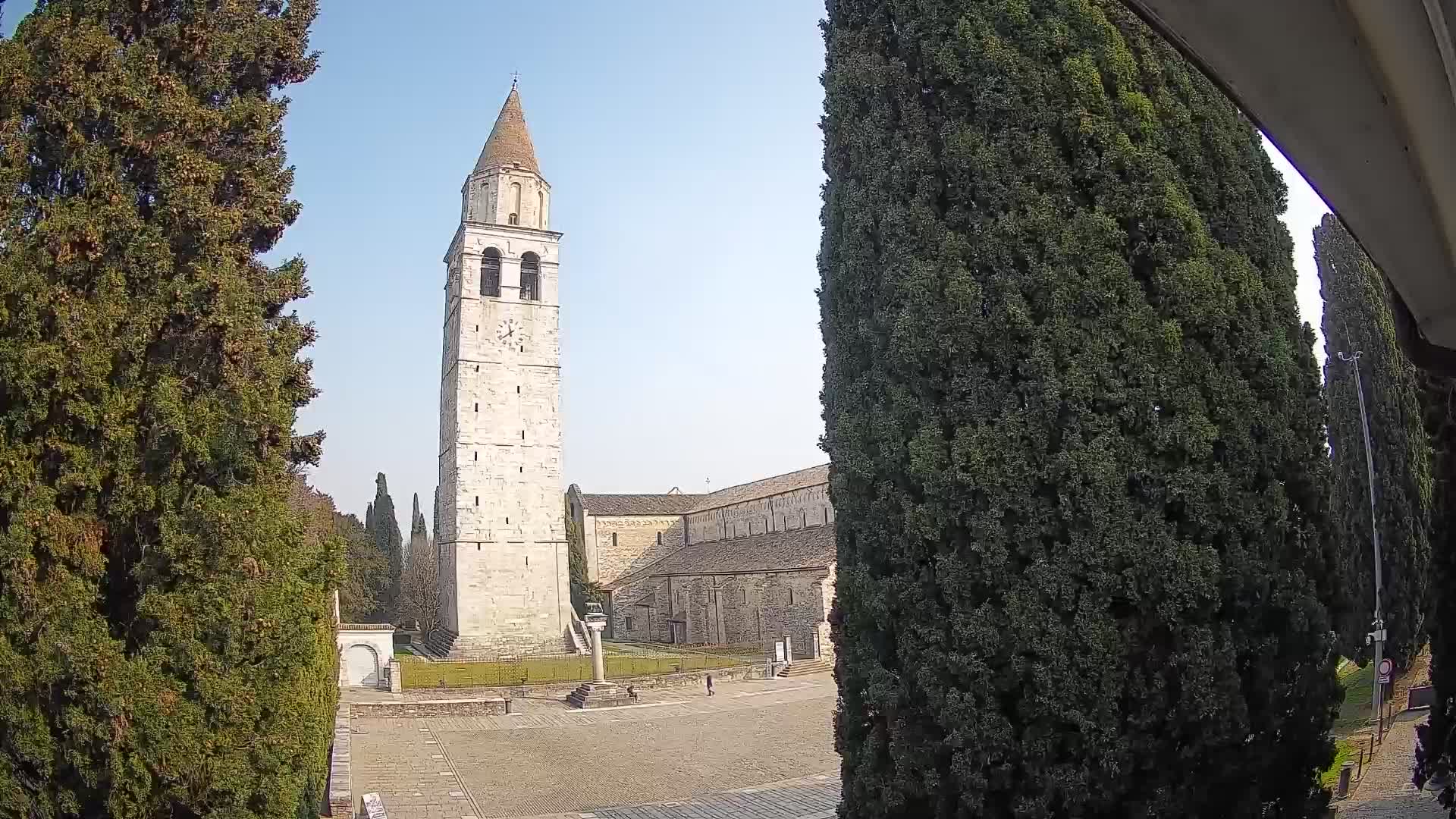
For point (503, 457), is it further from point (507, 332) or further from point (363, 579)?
point (363, 579)

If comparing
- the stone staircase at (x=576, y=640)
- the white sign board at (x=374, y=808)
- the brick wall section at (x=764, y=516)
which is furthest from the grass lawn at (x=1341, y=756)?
the stone staircase at (x=576, y=640)

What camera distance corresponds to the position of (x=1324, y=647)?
5.41 m

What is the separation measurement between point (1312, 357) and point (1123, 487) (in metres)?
1.97

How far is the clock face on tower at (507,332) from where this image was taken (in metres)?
36.2

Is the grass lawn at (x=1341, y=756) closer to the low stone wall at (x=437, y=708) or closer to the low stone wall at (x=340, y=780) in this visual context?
the low stone wall at (x=340, y=780)

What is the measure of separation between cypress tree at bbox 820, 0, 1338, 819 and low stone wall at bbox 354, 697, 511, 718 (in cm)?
1802

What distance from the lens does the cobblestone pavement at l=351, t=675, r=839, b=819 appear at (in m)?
12.8

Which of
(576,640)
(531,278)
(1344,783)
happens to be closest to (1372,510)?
(1344,783)

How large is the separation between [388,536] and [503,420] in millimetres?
18858

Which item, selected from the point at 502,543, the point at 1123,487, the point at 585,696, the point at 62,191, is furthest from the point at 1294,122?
the point at 502,543

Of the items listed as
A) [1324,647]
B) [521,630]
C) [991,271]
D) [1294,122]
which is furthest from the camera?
[521,630]

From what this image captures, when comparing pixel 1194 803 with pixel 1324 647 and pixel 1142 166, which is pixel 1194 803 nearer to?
pixel 1324 647

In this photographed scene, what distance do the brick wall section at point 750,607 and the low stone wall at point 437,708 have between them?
13.2 meters

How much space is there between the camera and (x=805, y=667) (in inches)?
1229
